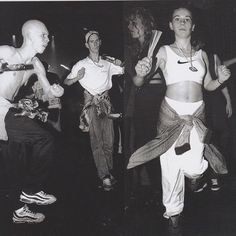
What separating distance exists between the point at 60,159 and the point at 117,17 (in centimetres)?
101

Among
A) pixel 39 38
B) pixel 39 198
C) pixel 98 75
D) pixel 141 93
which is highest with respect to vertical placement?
pixel 39 38

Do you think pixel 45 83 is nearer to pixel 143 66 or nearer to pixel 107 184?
pixel 143 66

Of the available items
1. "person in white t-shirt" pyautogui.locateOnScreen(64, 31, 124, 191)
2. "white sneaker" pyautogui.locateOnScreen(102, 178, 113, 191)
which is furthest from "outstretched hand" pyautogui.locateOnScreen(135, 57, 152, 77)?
"white sneaker" pyautogui.locateOnScreen(102, 178, 113, 191)

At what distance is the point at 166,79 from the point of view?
2738 mm

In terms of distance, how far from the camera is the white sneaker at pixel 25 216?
8.86 feet

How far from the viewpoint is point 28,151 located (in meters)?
2.71

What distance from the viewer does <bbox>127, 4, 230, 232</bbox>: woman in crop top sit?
2.73 meters

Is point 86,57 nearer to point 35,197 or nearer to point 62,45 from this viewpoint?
point 62,45

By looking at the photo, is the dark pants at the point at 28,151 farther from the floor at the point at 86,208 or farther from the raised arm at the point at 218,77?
the raised arm at the point at 218,77

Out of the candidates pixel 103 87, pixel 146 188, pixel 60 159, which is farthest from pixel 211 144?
pixel 60 159

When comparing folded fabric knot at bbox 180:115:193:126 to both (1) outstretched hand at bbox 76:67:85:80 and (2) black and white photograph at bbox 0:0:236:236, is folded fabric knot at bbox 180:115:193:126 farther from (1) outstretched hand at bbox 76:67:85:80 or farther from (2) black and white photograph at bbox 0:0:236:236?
(1) outstretched hand at bbox 76:67:85:80

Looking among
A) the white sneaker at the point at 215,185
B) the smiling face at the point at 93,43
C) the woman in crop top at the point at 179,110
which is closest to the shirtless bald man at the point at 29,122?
the smiling face at the point at 93,43

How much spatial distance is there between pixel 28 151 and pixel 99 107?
1.82 feet

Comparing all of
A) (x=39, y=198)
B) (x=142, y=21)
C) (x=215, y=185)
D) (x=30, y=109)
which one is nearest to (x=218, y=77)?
(x=142, y=21)
